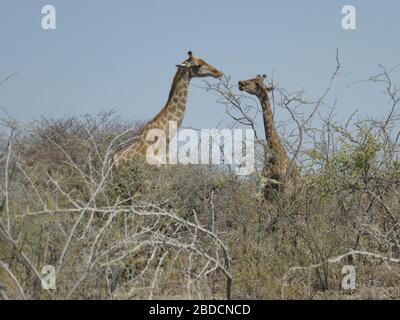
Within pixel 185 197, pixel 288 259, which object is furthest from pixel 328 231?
pixel 185 197

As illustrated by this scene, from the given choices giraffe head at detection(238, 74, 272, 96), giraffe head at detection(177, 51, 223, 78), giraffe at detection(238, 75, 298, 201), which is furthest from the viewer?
giraffe head at detection(177, 51, 223, 78)

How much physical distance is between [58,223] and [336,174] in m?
2.94

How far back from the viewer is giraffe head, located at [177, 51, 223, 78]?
32.6 feet

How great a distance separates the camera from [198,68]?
393 inches

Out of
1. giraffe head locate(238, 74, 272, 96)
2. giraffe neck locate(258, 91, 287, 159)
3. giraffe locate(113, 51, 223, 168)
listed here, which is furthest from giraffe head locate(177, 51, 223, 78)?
giraffe neck locate(258, 91, 287, 159)

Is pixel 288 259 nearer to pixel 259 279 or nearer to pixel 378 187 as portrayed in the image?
pixel 259 279

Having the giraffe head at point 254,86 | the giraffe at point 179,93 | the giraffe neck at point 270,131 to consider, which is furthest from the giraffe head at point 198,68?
the giraffe neck at point 270,131

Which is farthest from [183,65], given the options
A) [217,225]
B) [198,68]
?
[217,225]

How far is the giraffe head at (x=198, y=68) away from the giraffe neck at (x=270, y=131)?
78cm

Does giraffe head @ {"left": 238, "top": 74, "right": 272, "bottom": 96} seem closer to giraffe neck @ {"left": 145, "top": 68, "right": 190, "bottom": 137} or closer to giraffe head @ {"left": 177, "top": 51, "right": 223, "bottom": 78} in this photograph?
giraffe head @ {"left": 177, "top": 51, "right": 223, "bottom": 78}

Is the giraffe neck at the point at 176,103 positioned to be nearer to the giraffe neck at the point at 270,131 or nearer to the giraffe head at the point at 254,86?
the giraffe head at the point at 254,86

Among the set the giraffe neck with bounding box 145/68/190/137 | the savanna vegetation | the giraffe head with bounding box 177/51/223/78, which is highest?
the giraffe head with bounding box 177/51/223/78

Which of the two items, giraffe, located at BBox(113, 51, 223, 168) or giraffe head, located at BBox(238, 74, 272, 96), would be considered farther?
giraffe head, located at BBox(238, 74, 272, 96)
